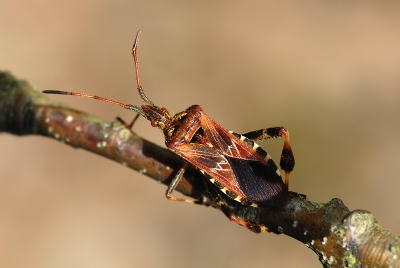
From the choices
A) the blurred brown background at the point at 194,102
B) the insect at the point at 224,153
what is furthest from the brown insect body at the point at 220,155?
the blurred brown background at the point at 194,102

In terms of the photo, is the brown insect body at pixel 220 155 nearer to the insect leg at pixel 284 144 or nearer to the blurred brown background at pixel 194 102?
the insect leg at pixel 284 144

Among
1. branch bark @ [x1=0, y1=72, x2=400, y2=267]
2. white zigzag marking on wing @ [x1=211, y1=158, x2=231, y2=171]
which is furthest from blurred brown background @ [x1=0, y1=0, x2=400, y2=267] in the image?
branch bark @ [x1=0, y1=72, x2=400, y2=267]

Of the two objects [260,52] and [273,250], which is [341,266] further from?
[260,52]

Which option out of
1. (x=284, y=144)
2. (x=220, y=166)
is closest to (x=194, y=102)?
(x=220, y=166)

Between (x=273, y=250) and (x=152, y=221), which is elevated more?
(x=273, y=250)

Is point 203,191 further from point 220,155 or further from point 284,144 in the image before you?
point 284,144

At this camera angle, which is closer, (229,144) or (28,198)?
(229,144)

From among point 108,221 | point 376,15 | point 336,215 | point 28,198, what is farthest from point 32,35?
point 336,215
